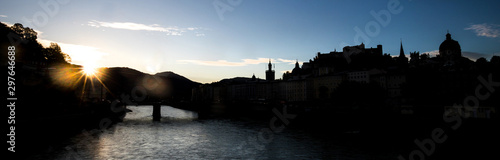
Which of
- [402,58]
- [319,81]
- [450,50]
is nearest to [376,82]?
[319,81]

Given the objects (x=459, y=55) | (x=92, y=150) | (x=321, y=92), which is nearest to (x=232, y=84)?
(x=321, y=92)

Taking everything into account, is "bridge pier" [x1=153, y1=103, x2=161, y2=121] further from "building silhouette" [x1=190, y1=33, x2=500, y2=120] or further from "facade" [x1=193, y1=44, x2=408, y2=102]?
"facade" [x1=193, y1=44, x2=408, y2=102]

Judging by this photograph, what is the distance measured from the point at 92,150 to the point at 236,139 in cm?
1454

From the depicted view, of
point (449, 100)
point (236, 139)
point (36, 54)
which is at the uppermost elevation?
point (36, 54)

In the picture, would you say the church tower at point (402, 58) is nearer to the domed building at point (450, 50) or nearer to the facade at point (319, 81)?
the facade at point (319, 81)

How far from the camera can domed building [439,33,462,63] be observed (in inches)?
3843

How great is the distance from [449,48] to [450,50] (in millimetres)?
718

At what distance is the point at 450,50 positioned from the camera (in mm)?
99375

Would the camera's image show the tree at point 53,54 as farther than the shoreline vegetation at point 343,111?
Yes

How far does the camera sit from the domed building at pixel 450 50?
97.6 m

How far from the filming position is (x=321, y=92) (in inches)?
3501

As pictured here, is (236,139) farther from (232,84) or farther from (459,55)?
(232,84)

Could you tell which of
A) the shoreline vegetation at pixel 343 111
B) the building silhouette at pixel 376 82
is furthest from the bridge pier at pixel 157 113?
the building silhouette at pixel 376 82

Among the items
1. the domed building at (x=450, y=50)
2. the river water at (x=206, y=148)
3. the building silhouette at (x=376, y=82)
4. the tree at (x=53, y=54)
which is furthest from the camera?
the domed building at (x=450, y=50)
